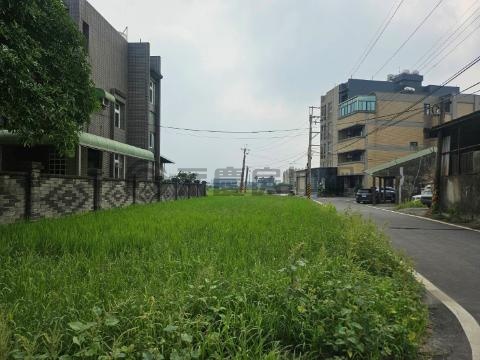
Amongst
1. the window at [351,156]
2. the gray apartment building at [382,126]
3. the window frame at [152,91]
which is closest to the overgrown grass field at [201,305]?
the window frame at [152,91]

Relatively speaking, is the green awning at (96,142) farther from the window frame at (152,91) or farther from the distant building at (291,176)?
the distant building at (291,176)

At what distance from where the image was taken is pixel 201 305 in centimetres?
359

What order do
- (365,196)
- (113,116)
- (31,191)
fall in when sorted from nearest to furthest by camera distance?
(31,191)
(113,116)
(365,196)

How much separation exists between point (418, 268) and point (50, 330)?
6660 mm

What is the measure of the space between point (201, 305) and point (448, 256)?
7.29m

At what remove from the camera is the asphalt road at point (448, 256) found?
618cm

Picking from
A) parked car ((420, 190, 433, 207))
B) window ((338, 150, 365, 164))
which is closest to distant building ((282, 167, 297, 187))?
window ((338, 150, 365, 164))

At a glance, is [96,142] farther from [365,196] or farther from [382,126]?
[382,126]

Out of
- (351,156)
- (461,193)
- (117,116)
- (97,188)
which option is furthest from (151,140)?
(351,156)

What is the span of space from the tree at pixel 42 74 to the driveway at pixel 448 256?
6.96 m

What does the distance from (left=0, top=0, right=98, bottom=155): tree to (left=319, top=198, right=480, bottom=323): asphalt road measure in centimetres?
701

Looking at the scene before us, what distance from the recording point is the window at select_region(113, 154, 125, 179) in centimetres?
2386

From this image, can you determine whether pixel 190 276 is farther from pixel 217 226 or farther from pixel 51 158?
pixel 51 158

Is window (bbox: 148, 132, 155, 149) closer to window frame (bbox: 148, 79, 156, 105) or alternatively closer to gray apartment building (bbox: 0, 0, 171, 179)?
gray apartment building (bbox: 0, 0, 171, 179)
